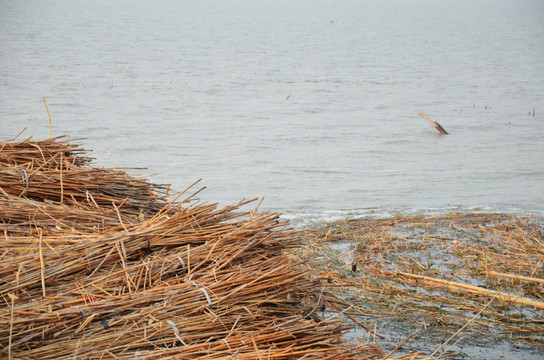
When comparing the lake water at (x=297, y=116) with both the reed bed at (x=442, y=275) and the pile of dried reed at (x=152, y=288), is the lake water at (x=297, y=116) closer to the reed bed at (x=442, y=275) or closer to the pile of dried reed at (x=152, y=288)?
the reed bed at (x=442, y=275)

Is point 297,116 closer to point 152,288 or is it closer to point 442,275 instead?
point 442,275

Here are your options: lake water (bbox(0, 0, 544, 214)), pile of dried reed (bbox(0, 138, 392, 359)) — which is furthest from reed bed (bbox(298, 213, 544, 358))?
lake water (bbox(0, 0, 544, 214))

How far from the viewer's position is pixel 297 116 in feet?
55.4

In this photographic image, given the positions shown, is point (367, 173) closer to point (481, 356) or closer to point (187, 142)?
point (187, 142)

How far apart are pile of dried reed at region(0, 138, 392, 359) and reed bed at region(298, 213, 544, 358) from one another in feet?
2.34

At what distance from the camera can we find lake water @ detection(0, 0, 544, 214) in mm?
10398

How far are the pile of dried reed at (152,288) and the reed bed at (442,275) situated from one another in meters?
0.71

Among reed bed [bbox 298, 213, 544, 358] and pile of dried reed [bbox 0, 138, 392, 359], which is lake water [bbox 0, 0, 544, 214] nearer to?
reed bed [bbox 298, 213, 544, 358]

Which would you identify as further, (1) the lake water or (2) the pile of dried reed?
(1) the lake water

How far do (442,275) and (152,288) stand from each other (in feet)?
11.2

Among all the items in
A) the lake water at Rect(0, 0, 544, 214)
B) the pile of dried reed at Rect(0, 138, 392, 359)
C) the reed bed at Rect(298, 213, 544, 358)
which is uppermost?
the pile of dried reed at Rect(0, 138, 392, 359)

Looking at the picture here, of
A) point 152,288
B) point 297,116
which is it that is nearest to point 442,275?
point 152,288

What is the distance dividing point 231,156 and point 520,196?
224 inches

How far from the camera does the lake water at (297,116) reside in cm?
1040
